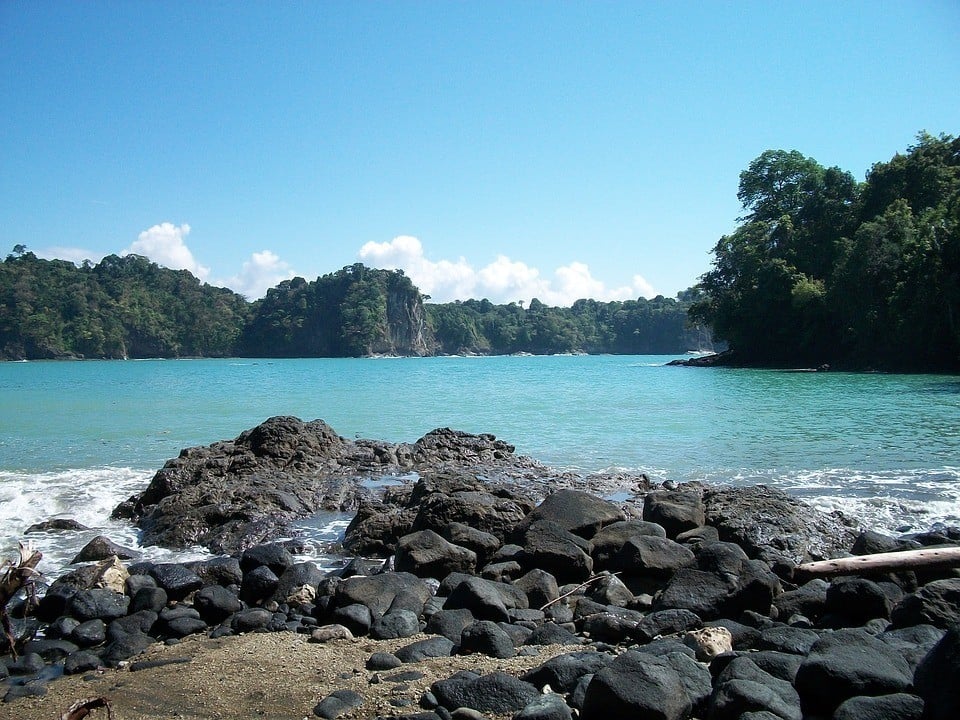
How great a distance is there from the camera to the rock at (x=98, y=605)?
7.03m

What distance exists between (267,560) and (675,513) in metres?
5.16

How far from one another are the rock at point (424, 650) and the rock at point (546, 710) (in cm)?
137

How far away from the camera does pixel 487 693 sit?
→ 16.2 feet

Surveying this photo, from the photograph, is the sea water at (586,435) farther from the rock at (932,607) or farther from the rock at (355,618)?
the rock at (932,607)

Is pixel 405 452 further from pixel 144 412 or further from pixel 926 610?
pixel 144 412

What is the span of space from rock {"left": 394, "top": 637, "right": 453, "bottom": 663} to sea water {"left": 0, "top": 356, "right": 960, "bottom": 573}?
4.43m

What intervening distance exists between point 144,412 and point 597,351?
146 m

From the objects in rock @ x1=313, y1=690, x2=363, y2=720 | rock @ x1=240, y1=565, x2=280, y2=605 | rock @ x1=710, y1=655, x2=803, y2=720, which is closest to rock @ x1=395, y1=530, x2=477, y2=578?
rock @ x1=240, y1=565, x2=280, y2=605

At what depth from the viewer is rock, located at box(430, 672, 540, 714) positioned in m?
4.88

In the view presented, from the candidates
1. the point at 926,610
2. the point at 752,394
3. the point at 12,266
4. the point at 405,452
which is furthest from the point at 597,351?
the point at 926,610

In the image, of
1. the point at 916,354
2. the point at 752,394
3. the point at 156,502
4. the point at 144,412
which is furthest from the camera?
the point at 916,354

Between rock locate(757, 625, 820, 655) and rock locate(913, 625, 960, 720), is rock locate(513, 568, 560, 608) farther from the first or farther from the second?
rock locate(913, 625, 960, 720)

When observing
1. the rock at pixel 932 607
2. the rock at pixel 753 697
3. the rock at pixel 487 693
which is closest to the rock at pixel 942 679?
the rock at pixel 753 697

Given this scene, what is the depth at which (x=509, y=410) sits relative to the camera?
3061 cm
